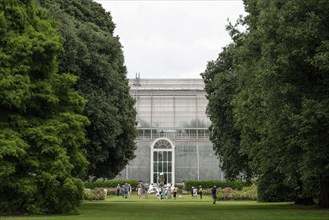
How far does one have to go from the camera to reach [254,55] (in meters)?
26.4

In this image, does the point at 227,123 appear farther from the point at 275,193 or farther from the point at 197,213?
the point at 197,213

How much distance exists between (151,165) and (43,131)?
155ft

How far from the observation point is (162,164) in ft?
228

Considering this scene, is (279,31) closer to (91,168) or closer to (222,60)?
(91,168)

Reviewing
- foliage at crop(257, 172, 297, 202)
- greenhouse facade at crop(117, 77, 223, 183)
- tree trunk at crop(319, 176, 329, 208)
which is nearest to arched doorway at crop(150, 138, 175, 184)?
greenhouse facade at crop(117, 77, 223, 183)

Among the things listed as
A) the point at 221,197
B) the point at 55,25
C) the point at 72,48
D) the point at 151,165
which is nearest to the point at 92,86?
the point at 72,48

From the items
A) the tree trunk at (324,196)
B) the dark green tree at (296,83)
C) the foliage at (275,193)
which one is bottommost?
the tree trunk at (324,196)

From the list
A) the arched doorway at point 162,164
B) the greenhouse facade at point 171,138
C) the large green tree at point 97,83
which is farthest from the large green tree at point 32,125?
the arched doorway at point 162,164

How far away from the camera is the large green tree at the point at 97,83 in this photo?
28469 mm

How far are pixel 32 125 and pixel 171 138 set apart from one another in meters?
48.9

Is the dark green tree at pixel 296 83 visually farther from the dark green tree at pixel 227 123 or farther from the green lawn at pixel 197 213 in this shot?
the dark green tree at pixel 227 123

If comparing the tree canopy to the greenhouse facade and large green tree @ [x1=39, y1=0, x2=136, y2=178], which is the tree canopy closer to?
large green tree @ [x1=39, y1=0, x2=136, y2=178]

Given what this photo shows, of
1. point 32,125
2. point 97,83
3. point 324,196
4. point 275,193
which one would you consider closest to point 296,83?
point 324,196

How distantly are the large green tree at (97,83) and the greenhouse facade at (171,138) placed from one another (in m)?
34.9
